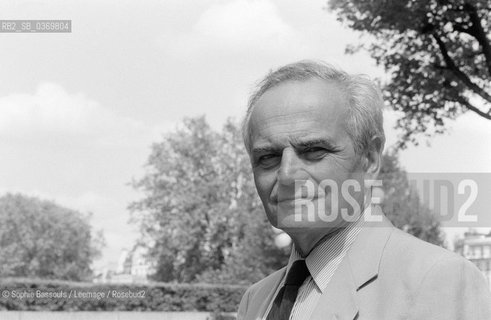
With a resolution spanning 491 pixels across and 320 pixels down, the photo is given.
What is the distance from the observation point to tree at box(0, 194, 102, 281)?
44.9 metres

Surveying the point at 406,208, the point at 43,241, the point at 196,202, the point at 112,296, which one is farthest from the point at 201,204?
the point at 43,241

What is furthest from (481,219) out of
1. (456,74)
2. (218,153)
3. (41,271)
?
(41,271)

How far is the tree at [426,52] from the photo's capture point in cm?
1314

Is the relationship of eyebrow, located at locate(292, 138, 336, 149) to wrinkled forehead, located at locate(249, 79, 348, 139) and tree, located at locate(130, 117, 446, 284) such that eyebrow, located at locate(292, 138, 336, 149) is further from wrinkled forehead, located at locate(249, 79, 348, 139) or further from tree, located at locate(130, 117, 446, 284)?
tree, located at locate(130, 117, 446, 284)

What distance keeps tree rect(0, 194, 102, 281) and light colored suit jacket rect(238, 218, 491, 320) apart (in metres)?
43.6

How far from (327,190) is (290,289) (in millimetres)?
301

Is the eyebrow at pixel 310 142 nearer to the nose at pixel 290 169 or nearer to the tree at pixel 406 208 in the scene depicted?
the nose at pixel 290 169

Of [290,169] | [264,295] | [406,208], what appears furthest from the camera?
[406,208]

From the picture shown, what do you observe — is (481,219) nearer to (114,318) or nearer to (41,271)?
(114,318)

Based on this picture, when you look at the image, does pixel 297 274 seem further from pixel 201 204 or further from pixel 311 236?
pixel 201 204

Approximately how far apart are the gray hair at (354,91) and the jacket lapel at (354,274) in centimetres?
21

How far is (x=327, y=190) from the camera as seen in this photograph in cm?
167

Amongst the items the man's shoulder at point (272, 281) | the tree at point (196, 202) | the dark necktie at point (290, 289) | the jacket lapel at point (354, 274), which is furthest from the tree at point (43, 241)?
the jacket lapel at point (354, 274)

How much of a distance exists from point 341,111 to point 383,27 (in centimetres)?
1244
